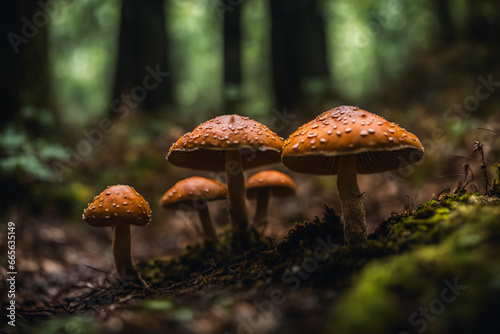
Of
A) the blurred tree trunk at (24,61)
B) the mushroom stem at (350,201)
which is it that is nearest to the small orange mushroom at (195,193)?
the mushroom stem at (350,201)

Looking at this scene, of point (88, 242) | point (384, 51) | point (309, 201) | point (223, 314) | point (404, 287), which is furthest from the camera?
point (384, 51)

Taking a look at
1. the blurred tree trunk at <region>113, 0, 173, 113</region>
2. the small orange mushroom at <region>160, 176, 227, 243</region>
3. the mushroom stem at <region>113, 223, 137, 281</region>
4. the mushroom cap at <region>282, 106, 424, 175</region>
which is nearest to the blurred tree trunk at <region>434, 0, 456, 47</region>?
the blurred tree trunk at <region>113, 0, 173, 113</region>

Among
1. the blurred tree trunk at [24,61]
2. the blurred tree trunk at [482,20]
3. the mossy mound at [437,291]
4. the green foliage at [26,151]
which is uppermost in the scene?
the blurred tree trunk at [482,20]

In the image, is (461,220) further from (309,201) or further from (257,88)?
(257,88)

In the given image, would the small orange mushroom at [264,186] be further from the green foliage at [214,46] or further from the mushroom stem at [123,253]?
the green foliage at [214,46]

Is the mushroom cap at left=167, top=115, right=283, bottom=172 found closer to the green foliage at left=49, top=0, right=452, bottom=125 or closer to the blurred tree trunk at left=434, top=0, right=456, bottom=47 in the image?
the green foliage at left=49, top=0, right=452, bottom=125

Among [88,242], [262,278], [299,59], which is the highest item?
[299,59]

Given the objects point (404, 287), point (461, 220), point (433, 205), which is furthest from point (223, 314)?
point (433, 205)
